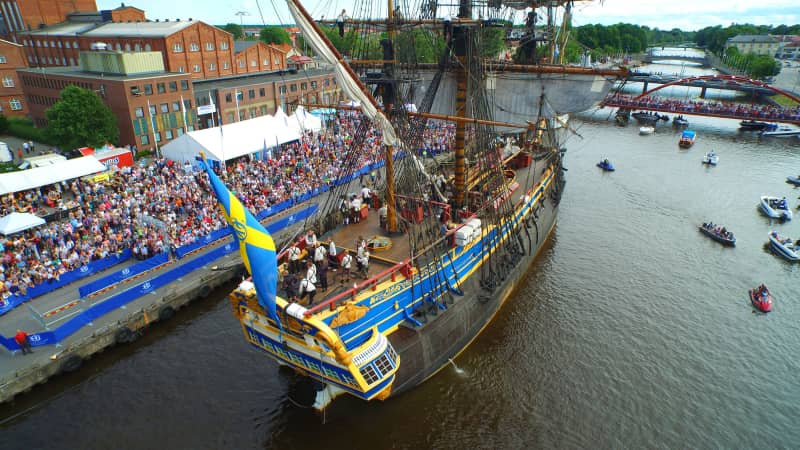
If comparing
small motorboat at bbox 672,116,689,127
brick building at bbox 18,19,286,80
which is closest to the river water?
brick building at bbox 18,19,286,80

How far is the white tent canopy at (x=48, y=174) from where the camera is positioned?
29791 mm

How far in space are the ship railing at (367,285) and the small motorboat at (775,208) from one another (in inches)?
1349

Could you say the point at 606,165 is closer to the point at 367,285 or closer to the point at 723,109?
the point at 723,109

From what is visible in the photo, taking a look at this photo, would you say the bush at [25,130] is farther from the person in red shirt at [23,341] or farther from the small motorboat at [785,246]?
the small motorboat at [785,246]

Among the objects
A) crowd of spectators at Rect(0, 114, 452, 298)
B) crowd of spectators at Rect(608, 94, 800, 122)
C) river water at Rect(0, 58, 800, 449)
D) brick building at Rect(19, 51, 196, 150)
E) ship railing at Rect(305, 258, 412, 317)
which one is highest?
brick building at Rect(19, 51, 196, 150)

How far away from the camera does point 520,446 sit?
55.0ft

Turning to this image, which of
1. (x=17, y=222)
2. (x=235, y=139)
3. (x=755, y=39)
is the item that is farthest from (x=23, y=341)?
(x=755, y=39)

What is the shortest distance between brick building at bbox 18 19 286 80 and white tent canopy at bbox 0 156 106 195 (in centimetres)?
2313

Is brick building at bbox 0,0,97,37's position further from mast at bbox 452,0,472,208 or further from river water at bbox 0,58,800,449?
mast at bbox 452,0,472,208

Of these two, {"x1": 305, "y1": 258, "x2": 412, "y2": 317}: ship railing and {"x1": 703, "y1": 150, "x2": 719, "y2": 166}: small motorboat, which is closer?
{"x1": 305, "y1": 258, "x2": 412, "y2": 317}: ship railing

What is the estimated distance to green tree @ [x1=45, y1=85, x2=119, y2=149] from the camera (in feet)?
126

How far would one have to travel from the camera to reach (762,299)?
24.6 metres

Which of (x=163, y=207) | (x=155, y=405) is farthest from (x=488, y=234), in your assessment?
(x=163, y=207)

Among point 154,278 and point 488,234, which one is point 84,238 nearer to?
point 154,278
